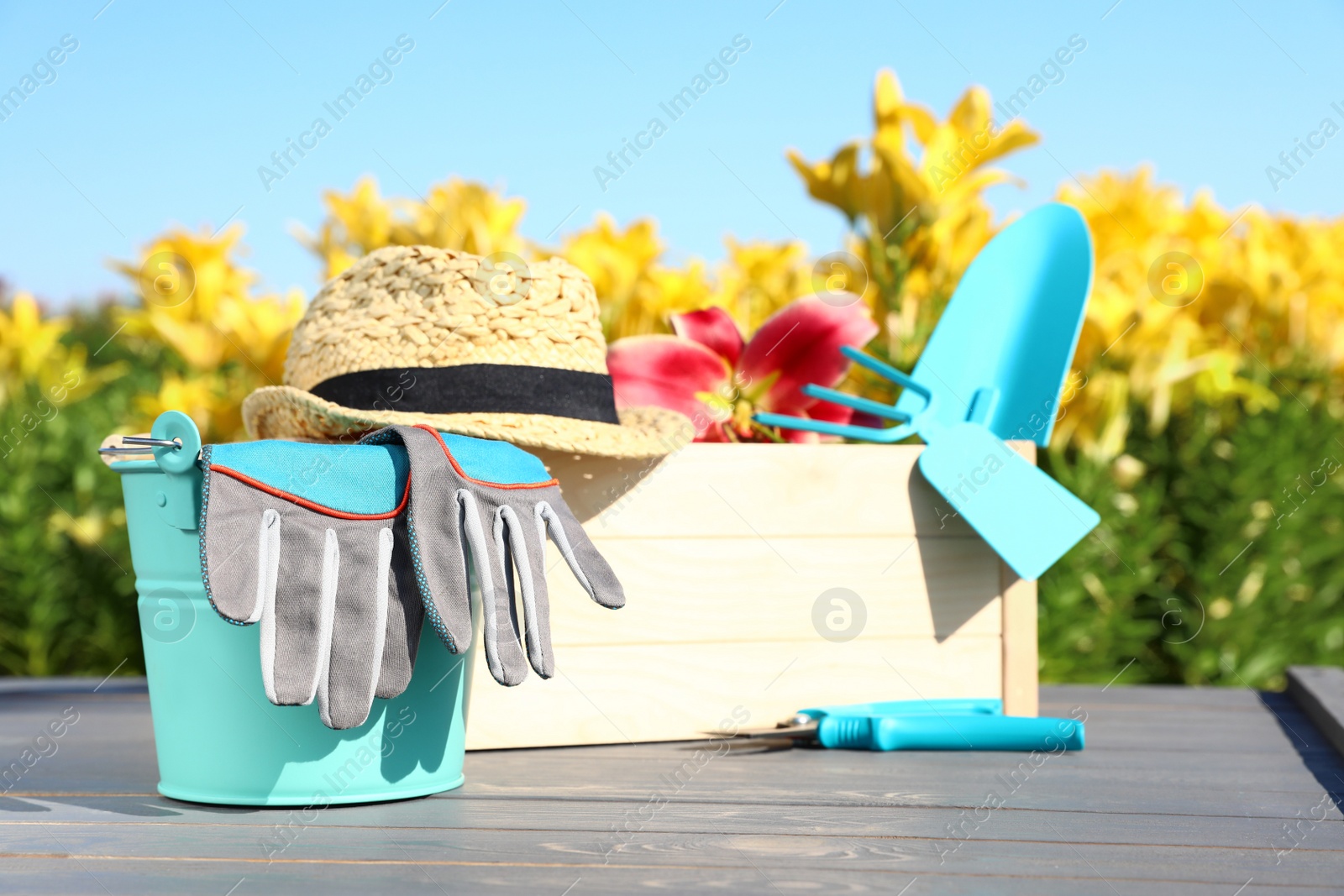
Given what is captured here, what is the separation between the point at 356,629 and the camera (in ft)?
2.78

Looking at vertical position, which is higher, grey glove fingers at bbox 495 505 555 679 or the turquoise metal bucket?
grey glove fingers at bbox 495 505 555 679

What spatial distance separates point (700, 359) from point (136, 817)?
2.72 ft

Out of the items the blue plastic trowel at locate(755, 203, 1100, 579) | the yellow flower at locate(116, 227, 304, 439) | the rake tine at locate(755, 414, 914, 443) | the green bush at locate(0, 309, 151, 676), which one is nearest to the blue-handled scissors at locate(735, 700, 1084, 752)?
the blue plastic trowel at locate(755, 203, 1100, 579)

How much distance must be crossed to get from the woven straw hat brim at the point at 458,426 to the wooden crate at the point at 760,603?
0.25 feet


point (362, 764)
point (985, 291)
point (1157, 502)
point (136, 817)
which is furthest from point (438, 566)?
point (1157, 502)

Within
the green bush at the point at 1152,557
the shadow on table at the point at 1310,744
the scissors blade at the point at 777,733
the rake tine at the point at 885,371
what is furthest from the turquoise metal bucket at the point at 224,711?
the green bush at the point at 1152,557

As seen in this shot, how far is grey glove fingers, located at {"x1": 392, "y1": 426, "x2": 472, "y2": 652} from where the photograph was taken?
2.79 ft

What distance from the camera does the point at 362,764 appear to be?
0.90 metres

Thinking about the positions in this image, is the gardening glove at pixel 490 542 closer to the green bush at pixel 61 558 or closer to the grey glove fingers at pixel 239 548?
the grey glove fingers at pixel 239 548

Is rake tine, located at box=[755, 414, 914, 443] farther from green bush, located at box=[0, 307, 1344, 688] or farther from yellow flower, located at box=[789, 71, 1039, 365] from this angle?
green bush, located at box=[0, 307, 1344, 688]

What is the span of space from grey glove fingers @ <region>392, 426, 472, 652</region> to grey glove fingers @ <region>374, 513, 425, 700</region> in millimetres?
21

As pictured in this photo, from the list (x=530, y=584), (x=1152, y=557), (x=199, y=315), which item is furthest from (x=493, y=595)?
(x=1152, y=557)

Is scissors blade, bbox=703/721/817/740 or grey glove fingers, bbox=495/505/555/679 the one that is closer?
grey glove fingers, bbox=495/505/555/679

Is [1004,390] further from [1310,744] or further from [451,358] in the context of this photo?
[451,358]
